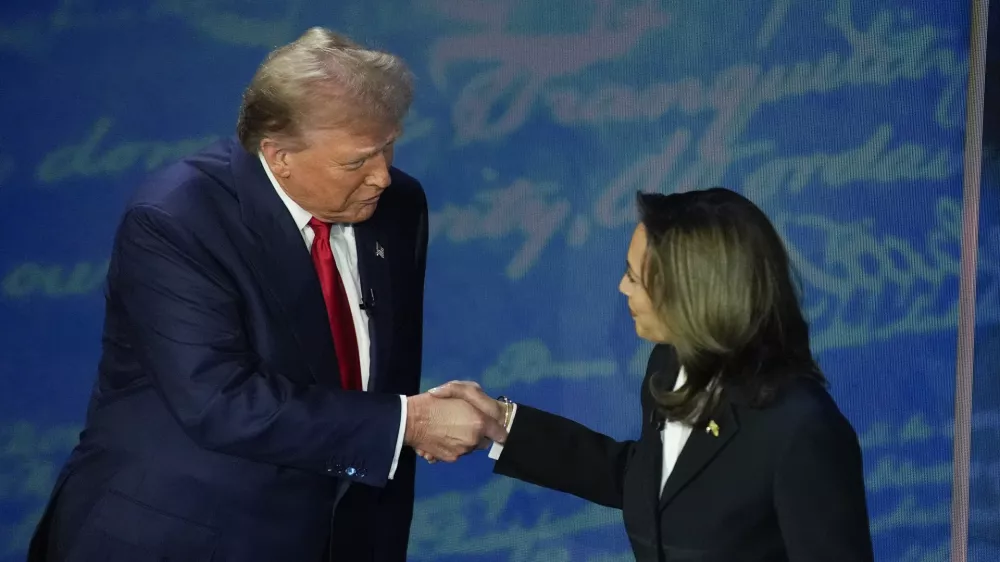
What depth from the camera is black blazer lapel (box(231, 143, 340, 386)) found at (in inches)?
100

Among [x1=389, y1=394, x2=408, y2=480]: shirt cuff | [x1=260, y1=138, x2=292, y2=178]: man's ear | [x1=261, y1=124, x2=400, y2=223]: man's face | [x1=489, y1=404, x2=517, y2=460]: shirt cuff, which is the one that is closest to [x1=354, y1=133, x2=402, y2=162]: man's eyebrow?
[x1=261, y1=124, x2=400, y2=223]: man's face

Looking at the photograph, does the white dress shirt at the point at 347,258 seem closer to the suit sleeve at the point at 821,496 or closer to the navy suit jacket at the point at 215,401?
the navy suit jacket at the point at 215,401

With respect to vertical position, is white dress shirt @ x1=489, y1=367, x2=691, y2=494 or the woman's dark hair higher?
the woman's dark hair

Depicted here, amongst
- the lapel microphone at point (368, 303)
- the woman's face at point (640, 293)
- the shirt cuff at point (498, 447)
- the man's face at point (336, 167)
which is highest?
the man's face at point (336, 167)

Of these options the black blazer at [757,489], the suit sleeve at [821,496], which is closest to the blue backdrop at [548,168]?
the black blazer at [757,489]

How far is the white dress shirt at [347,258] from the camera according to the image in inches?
103

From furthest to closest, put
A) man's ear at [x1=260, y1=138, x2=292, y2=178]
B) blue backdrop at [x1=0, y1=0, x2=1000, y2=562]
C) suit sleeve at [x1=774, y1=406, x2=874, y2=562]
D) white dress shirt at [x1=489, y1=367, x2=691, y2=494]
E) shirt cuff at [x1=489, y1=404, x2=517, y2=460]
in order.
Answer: blue backdrop at [x1=0, y1=0, x2=1000, y2=562], shirt cuff at [x1=489, y1=404, x2=517, y2=460], man's ear at [x1=260, y1=138, x2=292, y2=178], white dress shirt at [x1=489, y1=367, x2=691, y2=494], suit sleeve at [x1=774, y1=406, x2=874, y2=562]

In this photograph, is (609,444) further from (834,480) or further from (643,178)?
(643,178)

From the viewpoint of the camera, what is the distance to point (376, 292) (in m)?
2.70

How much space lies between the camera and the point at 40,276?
3.53m

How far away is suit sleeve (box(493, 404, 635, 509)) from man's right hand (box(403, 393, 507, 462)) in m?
0.05

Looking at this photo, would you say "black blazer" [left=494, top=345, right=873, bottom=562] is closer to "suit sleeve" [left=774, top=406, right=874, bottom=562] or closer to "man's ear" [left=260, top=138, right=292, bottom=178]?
"suit sleeve" [left=774, top=406, right=874, bottom=562]

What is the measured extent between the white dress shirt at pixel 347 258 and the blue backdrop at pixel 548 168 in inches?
34.5

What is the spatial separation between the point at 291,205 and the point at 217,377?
1.26ft
